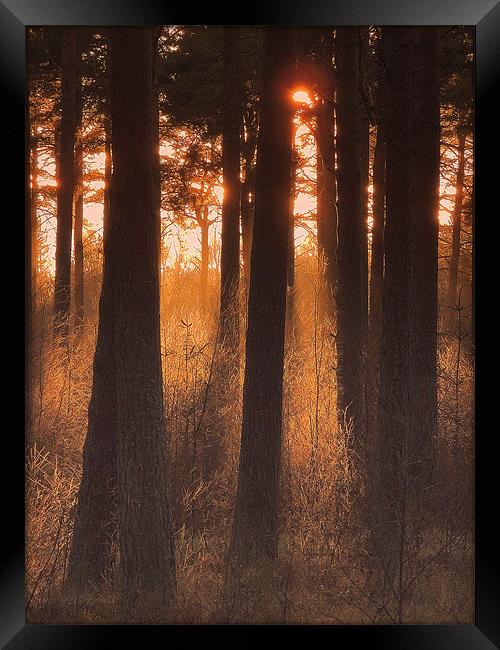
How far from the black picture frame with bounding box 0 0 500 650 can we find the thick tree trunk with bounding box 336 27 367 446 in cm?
333

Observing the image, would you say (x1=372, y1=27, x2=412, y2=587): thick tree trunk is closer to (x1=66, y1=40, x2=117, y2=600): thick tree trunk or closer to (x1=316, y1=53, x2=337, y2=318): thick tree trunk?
(x1=316, y1=53, x2=337, y2=318): thick tree trunk

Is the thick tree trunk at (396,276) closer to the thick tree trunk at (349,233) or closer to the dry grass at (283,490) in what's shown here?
the dry grass at (283,490)

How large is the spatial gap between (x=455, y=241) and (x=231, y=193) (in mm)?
3046

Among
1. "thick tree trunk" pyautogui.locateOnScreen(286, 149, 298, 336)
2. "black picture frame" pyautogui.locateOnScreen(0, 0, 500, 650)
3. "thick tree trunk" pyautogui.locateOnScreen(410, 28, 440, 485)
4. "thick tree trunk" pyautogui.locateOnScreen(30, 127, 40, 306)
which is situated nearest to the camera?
"black picture frame" pyautogui.locateOnScreen(0, 0, 500, 650)

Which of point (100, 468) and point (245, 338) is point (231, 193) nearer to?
point (245, 338)

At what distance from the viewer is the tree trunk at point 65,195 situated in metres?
5.91

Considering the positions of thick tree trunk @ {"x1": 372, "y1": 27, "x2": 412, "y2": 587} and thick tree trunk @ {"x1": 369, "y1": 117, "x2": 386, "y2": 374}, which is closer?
thick tree trunk @ {"x1": 372, "y1": 27, "x2": 412, "y2": 587}

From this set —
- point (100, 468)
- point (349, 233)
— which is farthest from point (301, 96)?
point (100, 468)

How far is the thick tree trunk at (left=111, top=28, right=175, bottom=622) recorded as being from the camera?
4.88 m

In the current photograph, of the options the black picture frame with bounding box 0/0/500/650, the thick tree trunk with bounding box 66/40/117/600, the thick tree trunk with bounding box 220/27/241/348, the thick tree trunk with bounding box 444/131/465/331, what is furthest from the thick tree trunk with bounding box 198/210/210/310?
the black picture frame with bounding box 0/0/500/650

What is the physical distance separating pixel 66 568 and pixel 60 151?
375 cm

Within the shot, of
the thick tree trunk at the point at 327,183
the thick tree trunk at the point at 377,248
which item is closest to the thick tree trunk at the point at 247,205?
the thick tree trunk at the point at 327,183

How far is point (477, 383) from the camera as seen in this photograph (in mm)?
3691
